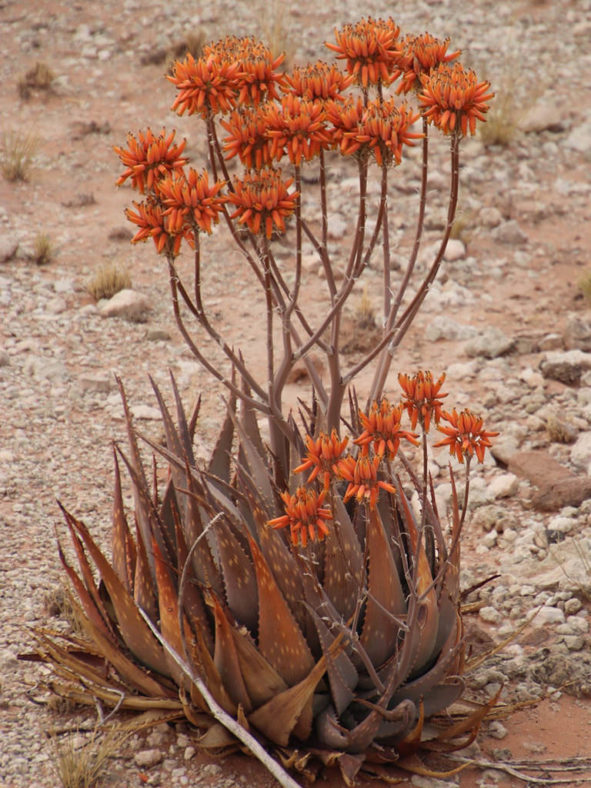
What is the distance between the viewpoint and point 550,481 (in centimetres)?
489

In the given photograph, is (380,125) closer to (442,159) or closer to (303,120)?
(303,120)

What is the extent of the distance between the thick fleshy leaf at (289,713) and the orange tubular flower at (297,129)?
1339mm

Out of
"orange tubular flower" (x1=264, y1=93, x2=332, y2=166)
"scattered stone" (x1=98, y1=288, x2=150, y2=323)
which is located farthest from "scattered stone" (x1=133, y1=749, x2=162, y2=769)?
"scattered stone" (x1=98, y1=288, x2=150, y2=323)

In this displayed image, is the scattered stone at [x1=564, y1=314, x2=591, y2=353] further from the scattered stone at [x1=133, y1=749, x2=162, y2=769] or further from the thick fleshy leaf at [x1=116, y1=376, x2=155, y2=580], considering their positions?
the scattered stone at [x1=133, y1=749, x2=162, y2=769]

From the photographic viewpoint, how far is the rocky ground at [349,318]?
353 centimetres

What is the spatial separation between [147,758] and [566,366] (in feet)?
13.1

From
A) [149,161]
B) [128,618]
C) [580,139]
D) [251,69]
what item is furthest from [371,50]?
[580,139]

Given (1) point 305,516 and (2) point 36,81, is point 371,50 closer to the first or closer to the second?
(1) point 305,516

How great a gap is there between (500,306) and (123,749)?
5.04 m

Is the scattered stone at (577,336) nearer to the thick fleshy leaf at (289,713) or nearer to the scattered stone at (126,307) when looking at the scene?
the scattered stone at (126,307)

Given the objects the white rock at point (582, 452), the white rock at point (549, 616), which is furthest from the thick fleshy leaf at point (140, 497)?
the white rock at point (582, 452)

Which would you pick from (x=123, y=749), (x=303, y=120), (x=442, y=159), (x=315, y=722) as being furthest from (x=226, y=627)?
(x=442, y=159)

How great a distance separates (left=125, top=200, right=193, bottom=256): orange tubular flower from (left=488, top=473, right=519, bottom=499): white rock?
294 centimetres

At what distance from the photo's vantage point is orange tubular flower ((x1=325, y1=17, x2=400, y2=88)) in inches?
107
